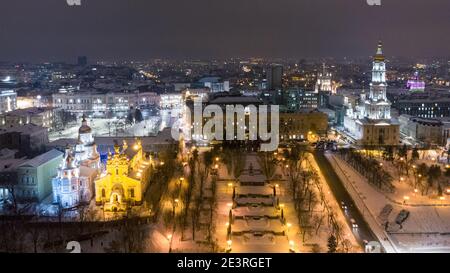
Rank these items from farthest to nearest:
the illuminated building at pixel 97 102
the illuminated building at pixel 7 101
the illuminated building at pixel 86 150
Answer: the illuminated building at pixel 97 102 < the illuminated building at pixel 7 101 < the illuminated building at pixel 86 150

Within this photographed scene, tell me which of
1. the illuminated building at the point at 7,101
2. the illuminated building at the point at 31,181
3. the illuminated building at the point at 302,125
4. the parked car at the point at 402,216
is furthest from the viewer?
the illuminated building at the point at 7,101

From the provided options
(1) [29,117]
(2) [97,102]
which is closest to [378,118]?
(1) [29,117]

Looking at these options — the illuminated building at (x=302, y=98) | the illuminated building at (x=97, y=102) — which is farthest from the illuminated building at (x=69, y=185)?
the illuminated building at (x=302, y=98)

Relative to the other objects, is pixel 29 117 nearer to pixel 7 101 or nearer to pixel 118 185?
pixel 7 101

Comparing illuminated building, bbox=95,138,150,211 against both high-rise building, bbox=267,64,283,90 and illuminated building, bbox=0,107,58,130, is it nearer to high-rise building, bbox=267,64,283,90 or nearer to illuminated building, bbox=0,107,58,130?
illuminated building, bbox=0,107,58,130

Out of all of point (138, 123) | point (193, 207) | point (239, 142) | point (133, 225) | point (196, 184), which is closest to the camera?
point (133, 225)

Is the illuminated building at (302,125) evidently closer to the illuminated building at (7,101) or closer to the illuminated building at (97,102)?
the illuminated building at (97,102)

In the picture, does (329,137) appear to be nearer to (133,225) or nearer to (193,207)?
(193,207)

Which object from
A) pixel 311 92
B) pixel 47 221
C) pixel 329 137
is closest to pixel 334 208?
pixel 47 221

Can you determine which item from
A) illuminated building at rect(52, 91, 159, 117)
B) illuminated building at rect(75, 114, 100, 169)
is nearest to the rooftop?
illuminated building at rect(75, 114, 100, 169)
